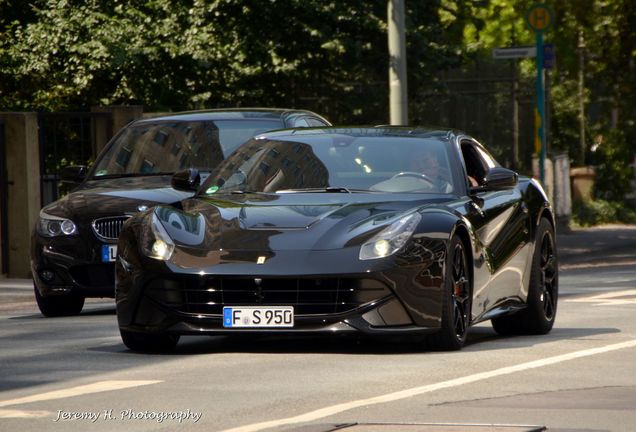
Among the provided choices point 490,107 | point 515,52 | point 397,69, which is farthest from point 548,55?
point 490,107

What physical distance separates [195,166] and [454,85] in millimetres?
16516

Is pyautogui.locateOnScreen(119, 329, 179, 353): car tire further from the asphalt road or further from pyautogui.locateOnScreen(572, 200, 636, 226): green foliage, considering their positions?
pyautogui.locateOnScreen(572, 200, 636, 226): green foliage

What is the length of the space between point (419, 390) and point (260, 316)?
1608 mm

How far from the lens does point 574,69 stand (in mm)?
39250

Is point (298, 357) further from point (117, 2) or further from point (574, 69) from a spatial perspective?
point (574, 69)

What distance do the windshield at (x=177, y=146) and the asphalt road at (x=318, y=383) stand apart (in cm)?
315

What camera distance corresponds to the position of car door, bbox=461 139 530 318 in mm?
10852

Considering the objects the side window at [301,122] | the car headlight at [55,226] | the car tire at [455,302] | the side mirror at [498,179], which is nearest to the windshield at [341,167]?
the side mirror at [498,179]

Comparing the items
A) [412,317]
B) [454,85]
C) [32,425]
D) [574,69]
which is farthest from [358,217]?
[574,69]

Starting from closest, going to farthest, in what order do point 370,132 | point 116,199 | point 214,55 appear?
point 370,132 < point 116,199 < point 214,55

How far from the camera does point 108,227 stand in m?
14.3

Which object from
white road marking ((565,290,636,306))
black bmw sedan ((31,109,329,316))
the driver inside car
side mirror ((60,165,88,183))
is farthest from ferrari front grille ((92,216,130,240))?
white road marking ((565,290,636,306))

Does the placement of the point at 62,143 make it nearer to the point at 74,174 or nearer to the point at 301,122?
the point at 301,122

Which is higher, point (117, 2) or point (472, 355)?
point (117, 2)
